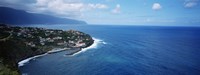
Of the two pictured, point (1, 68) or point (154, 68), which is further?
point (154, 68)

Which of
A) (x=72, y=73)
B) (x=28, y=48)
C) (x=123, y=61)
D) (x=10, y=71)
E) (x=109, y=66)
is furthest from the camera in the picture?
(x=28, y=48)

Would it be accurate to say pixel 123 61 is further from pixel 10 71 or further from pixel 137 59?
pixel 10 71

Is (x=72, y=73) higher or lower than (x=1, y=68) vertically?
lower

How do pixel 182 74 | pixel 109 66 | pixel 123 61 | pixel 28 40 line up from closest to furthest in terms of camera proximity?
pixel 182 74, pixel 109 66, pixel 123 61, pixel 28 40

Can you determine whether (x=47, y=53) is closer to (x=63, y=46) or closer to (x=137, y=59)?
(x=63, y=46)

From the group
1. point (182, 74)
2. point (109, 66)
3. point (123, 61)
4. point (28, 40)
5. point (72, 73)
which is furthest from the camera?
point (28, 40)

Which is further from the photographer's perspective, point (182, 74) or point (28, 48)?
point (28, 48)

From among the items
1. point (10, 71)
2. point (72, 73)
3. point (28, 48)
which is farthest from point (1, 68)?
point (28, 48)

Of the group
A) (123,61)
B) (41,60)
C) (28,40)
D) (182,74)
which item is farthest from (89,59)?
(28,40)

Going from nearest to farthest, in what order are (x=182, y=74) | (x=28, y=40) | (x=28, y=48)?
1. (x=182, y=74)
2. (x=28, y=48)
3. (x=28, y=40)
